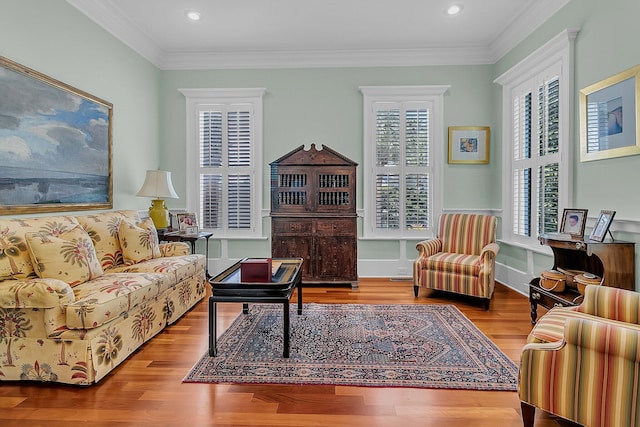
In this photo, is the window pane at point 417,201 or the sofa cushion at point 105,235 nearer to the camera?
the sofa cushion at point 105,235

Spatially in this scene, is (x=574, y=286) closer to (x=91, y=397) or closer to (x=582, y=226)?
(x=582, y=226)

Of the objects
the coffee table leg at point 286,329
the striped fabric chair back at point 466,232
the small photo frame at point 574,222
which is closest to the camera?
the coffee table leg at point 286,329

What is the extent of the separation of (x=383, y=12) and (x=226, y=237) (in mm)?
3522

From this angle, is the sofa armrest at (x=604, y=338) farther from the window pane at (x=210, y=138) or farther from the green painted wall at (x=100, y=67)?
the window pane at (x=210, y=138)

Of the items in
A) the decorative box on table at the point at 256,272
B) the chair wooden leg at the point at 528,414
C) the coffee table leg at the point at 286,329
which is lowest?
the chair wooden leg at the point at 528,414

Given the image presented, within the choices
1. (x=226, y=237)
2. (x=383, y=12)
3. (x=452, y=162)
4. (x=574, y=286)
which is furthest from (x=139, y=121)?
(x=574, y=286)

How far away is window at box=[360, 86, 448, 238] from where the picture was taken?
5.05m

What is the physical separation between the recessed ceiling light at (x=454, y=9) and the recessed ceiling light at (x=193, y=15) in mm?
2786

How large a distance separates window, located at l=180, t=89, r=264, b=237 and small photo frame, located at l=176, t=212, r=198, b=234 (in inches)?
14.3

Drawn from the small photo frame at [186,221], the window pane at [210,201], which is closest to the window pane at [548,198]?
the window pane at [210,201]

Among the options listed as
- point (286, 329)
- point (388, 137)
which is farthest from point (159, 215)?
point (388, 137)

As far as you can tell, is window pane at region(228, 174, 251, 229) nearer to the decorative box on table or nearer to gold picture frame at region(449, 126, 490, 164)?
the decorative box on table

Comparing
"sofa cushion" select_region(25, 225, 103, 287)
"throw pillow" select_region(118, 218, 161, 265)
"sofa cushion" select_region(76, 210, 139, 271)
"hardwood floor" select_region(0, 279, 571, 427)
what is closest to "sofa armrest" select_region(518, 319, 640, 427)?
"hardwood floor" select_region(0, 279, 571, 427)

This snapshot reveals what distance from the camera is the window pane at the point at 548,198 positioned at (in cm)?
371
